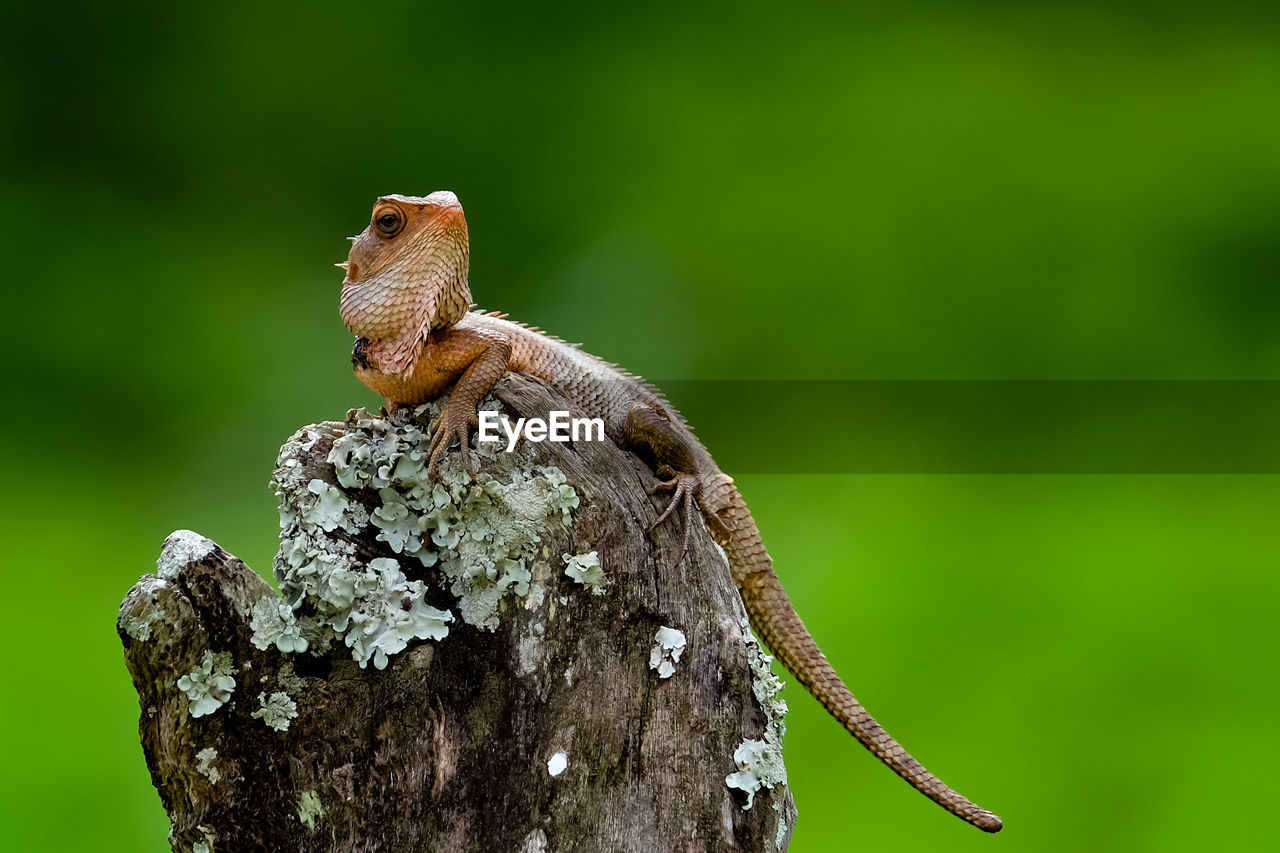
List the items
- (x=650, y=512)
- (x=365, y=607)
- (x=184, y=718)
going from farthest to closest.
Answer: (x=650, y=512) < (x=365, y=607) < (x=184, y=718)

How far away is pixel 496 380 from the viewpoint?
197 cm

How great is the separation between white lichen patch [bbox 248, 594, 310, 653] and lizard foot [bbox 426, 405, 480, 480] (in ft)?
1.06

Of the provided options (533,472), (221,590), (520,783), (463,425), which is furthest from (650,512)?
(221,590)

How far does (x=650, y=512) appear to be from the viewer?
6.64 feet

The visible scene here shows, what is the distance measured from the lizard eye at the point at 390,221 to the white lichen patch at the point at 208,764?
0.89m

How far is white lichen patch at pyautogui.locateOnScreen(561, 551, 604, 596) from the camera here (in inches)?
74.5

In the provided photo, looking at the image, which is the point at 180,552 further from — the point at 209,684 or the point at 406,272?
the point at 406,272

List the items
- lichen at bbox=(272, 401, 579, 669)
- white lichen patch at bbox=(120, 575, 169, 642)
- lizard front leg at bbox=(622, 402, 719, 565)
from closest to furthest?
white lichen patch at bbox=(120, 575, 169, 642) < lichen at bbox=(272, 401, 579, 669) < lizard front leg at bbox=(622, 402, 719, 565)

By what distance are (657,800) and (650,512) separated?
1.65 feet

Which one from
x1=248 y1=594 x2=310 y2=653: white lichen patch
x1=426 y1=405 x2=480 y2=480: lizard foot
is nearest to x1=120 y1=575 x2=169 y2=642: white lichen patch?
x1=248 y1=594 x2=310 y2=653: white lichen patch

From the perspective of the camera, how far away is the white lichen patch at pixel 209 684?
1.71 metres

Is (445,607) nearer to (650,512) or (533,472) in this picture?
(533,472)

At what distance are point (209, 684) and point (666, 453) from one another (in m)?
0.91

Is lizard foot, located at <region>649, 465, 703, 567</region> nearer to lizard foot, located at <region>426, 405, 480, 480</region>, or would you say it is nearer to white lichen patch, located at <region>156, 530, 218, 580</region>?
lizard foot, located at <region>426, 405, 480, 480</region>
